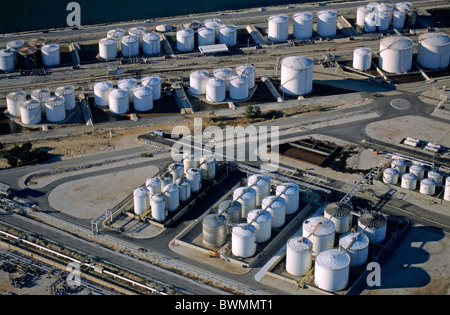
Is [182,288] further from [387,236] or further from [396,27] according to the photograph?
[396,27]

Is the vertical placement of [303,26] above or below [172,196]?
above

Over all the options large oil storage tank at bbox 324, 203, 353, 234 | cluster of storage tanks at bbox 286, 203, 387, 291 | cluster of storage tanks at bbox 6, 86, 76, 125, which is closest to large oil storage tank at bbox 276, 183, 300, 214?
cluster of storage tanks at bbox 286, 203, 387, 291

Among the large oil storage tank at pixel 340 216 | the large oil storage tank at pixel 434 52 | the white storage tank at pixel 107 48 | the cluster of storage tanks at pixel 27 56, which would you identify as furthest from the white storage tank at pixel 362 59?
the cluster of storage tanks at pixel 27 56

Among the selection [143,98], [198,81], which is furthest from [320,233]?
[198,81]

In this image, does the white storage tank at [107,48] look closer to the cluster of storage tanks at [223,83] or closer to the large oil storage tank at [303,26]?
the cluster of storage tanks at [223,83]

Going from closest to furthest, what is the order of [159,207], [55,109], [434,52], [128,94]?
1. [159,207]
2. [55,109]
3. [128,94]
4. [434,52]

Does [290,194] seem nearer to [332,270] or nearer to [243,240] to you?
[243,240]

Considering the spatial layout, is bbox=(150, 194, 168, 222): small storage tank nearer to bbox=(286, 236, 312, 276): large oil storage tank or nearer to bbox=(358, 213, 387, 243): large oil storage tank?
bbox=(286, 236, 312, 276): large oil storage tank
